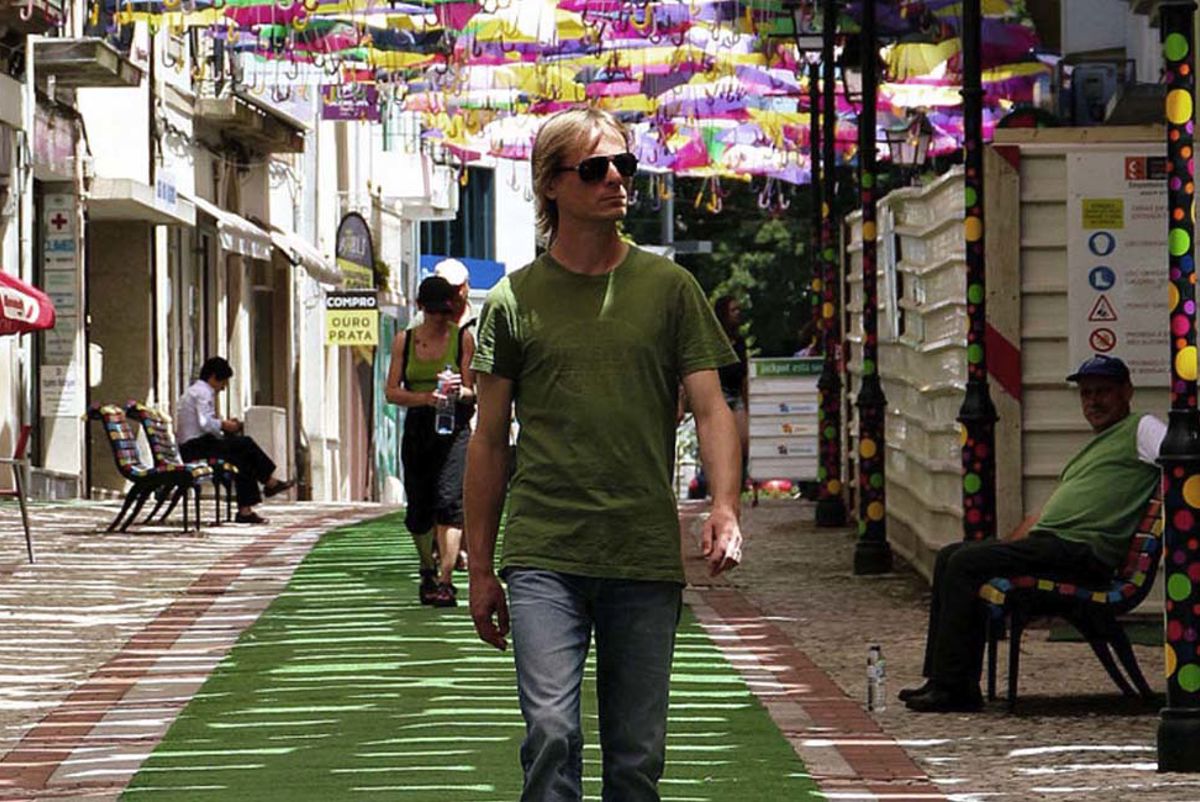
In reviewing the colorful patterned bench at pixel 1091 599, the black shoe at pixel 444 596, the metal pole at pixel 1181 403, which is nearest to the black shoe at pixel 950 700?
the colorful patterned bench at pixel 1091 599

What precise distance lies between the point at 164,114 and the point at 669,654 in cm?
3383

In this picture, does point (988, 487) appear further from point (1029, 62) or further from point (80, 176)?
point (80, 176)

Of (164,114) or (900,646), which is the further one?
(164,114)

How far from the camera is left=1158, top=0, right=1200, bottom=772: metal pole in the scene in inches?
419

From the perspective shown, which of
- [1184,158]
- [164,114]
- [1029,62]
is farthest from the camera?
[164,114]

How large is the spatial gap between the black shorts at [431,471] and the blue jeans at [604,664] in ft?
31.9

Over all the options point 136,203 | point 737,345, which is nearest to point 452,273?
point 737,345

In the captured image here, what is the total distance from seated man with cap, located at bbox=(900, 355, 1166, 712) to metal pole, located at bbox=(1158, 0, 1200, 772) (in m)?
1.46

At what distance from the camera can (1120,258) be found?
631 inches

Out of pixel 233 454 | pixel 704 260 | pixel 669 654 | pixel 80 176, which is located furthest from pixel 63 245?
pixel 704 260

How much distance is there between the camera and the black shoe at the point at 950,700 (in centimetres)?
1231

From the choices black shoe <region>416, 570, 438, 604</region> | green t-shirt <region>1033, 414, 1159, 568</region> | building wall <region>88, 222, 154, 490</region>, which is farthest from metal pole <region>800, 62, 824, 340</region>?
green t-shirt <region>1033, 414, 1159, 568</region>

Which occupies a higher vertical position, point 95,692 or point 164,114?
point 164,114

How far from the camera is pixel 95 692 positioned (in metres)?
13.5
